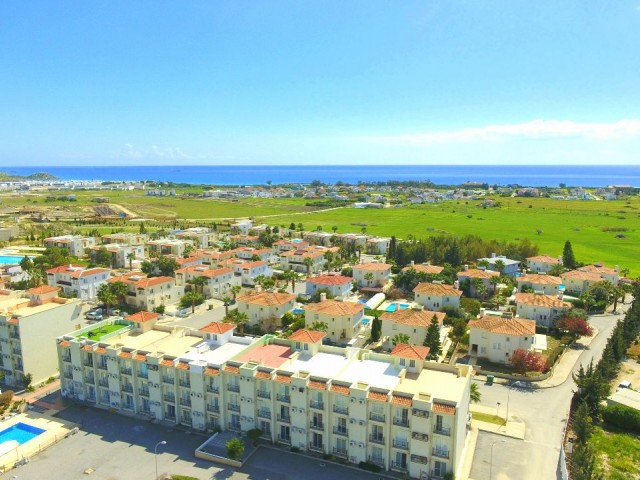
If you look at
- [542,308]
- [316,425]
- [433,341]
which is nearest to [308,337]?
[316,425]

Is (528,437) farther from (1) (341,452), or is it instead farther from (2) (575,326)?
(2) (575,326)

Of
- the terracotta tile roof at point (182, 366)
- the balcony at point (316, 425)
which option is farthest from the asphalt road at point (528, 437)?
the terracotta tile roof at point (182, 366)

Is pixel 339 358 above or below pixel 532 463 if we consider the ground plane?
above

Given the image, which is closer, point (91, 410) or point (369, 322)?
point (91, 410)

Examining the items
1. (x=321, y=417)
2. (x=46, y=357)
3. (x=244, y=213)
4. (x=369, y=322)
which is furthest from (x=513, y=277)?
(x=244, y=213)

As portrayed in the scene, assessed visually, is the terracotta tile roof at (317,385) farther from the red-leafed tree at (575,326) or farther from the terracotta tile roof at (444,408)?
the red-leafed tree at (575,326)

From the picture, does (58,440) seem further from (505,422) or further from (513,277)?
(513,277)

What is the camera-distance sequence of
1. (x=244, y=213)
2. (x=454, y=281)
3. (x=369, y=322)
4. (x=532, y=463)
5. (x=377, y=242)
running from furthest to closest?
(x=244, y=213), (x=377, y=242), (x=454, y=281), (x=369, y=322), (x=532, y=463)
